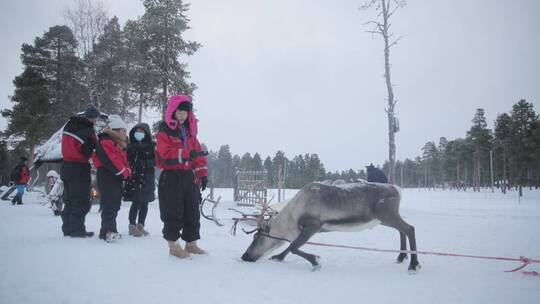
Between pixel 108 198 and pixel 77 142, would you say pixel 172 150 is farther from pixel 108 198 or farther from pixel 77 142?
pixel 77 142

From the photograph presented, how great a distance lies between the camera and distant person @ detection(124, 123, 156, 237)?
5902mm

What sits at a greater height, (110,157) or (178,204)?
(110,157)

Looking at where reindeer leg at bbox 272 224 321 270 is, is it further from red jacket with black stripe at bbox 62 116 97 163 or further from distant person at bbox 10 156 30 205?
distant person at bbox 10 156 30 205

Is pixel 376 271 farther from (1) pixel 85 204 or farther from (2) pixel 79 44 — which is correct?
(2) pixel 79 44

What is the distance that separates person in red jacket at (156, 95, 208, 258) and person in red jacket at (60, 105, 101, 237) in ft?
6.50

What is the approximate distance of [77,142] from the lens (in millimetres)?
5359

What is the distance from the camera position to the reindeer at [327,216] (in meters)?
4.36

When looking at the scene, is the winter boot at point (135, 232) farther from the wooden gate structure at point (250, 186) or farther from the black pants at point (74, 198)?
the wooden gate structure at point (250, 186)

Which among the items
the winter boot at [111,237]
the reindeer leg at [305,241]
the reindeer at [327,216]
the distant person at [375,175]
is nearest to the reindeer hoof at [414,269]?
the reindeer at [327,216]

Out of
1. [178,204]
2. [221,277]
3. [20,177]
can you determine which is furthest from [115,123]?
[20,177]

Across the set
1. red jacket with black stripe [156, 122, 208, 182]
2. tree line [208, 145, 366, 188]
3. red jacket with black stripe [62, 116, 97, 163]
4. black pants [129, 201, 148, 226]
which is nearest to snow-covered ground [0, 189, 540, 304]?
black pants [129, 201, 148, 226]

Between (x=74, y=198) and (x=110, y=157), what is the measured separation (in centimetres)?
108

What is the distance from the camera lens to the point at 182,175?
14.4ft

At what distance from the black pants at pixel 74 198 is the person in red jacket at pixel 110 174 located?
1.40 feet
